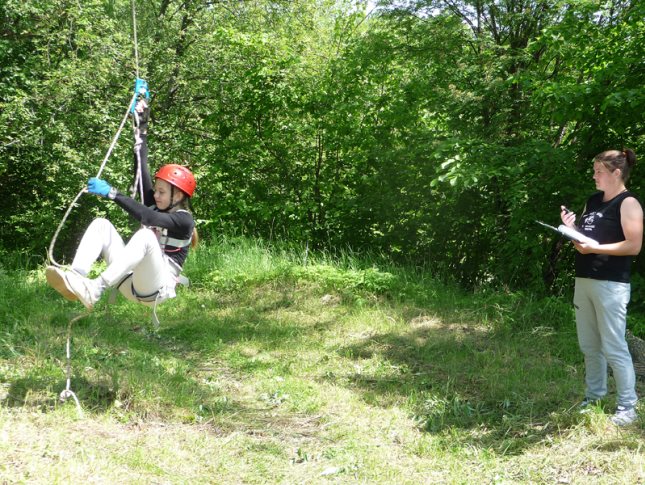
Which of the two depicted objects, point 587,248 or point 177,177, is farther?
point 177,177

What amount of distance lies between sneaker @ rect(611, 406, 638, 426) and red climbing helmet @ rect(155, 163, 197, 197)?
11.8 ft

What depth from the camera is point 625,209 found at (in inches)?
170

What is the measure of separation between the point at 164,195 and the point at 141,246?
0.73 meters

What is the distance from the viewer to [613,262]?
435 centimetres

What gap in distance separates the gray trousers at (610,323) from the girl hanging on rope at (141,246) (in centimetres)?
308

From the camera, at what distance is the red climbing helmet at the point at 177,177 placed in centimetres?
518

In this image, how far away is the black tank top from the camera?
435 centimetres

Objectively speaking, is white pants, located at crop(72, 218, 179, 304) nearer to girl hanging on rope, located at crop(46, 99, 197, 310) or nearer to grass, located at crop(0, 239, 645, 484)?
girl hanging on rope, located at crop(46, 99, 197, 310)

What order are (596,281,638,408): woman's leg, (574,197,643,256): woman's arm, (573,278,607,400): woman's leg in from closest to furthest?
(574,197,643,256): woman's arm → (596,281,638,408): woman's leg → (573,278,607,400): woman's leg

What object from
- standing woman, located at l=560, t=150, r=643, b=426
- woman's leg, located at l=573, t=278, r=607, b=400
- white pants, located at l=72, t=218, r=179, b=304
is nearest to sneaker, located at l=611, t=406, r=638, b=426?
standing woman, located at l=560, t=150, r=643, b=426

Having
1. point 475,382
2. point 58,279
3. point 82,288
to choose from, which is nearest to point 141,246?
point 82,288

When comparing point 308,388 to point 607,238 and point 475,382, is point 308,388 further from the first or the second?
point 607,238

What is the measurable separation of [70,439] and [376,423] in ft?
7.10

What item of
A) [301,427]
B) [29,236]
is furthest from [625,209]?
[29,236]
